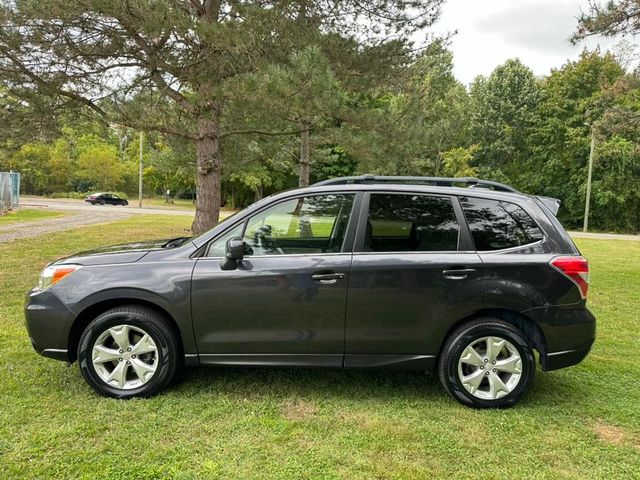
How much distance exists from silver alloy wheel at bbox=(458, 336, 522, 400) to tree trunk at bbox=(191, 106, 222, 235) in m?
6.72

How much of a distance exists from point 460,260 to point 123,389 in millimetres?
2712

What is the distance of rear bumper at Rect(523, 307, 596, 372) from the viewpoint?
343 centimetres

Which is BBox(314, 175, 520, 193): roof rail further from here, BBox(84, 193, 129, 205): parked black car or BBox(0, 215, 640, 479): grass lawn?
BBox(84, 193, 129, 205): parked black car

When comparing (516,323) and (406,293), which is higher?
(406,293)

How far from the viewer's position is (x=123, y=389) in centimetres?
345

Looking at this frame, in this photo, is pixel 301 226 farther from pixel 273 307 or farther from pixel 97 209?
pixel 97 209

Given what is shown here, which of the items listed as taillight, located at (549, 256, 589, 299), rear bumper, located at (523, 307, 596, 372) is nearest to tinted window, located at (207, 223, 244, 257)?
rear bumper, located at (523, 307, 596, 372)

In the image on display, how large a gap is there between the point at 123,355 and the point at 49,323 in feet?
1.99

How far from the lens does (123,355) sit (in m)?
3.45

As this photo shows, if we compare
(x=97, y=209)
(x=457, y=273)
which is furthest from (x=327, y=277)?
(x=97, y=209)

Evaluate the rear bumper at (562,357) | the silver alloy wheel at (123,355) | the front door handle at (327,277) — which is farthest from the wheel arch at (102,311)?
the rear bumper at (562,357)

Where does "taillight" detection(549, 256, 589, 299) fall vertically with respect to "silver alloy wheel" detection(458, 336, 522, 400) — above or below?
above

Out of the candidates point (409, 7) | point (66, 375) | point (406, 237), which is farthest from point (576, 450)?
point (409, 7)

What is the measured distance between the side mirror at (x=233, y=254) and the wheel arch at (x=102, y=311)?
0.59 m
